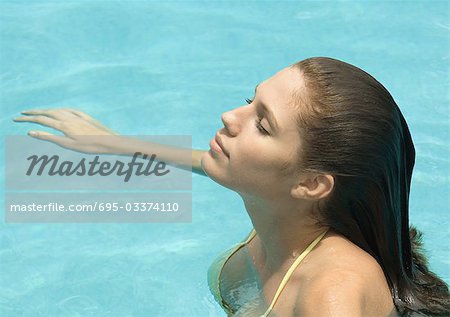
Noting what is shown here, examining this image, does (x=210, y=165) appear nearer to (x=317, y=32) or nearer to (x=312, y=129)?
(x=312, y=129)

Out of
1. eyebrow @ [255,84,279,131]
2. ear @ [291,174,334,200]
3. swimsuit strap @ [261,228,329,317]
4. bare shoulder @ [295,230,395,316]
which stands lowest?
swimsuit strap @ [261,228,329,317]

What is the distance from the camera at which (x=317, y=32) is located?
21.6 feet

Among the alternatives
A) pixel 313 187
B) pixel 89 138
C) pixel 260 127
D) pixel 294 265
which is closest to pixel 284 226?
pixel 294 265

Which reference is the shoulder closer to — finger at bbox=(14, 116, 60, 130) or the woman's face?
the woman's face

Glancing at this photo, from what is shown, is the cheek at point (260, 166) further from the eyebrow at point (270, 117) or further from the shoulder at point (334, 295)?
the shoulder at point (334, 295)

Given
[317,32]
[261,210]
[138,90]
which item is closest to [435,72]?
[317,32]

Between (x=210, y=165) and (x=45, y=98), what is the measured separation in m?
3.16

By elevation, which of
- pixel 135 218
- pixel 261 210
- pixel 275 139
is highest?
pixel 275 139

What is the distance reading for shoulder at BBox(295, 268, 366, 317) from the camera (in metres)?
2.58

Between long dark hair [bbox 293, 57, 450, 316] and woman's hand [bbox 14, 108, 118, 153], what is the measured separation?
205 cm

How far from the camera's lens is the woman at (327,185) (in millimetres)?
2639

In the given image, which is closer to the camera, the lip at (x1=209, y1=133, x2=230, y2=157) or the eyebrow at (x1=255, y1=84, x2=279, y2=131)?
the eyebrow at (x1=255, y1=84, x2=279, y2=131)

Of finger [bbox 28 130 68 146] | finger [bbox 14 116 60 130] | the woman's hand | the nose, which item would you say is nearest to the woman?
the nose

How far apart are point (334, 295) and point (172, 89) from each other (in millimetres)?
3498
